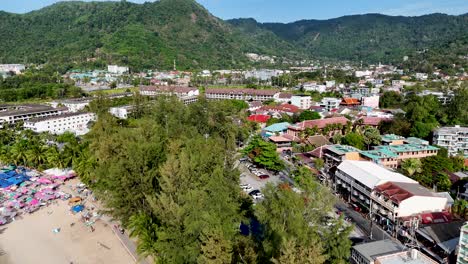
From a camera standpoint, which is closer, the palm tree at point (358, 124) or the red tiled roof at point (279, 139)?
the red tiled roof at point (279, 139)

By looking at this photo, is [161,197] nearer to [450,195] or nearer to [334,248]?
[334,248]

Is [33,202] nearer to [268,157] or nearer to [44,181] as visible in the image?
[44,181]

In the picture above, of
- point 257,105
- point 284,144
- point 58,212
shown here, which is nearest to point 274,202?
point 58,212

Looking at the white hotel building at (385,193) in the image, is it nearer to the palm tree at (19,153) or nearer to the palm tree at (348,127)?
the palm tree at (348,127)

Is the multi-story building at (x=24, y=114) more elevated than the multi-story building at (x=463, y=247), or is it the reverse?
the multi-story building at (x=24, y=114)

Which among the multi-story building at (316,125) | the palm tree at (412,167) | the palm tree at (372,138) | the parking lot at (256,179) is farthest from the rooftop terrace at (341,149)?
the multi-story building at (316,125)

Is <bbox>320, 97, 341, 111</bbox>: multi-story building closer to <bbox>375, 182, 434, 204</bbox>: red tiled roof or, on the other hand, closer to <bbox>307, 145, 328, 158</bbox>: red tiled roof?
<bbox>307, 145, 328, 158</bbox>: red tiled roof
